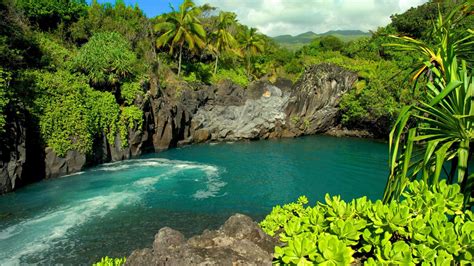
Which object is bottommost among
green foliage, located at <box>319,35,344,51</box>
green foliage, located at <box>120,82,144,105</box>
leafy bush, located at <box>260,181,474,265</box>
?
leafy bush, located at <box>260,181,474,265</box>

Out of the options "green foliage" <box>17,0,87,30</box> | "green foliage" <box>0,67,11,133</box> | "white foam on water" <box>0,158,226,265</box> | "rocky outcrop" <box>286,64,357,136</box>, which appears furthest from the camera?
"rocky outcrop" <box>286,64,357,136</box>

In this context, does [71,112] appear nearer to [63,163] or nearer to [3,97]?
[63,163]

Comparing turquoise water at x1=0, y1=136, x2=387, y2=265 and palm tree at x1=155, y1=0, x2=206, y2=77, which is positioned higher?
palm tree at x1=155, y1=0, x2=206, y2=77

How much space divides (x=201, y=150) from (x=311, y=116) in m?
14.8

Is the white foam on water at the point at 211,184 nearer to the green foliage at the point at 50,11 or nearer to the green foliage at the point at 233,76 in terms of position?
the green foliage at the point at 233,76

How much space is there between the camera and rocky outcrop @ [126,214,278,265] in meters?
4.02

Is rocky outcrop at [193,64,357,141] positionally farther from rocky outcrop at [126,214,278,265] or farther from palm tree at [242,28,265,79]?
rocky outcrop at [126,214,278,265]

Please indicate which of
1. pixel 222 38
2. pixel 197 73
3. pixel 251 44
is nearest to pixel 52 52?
pixel 197 73

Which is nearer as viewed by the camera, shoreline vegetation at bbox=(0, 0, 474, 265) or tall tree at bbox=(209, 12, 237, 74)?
shoreline vegetation at bbox=(0, 0, 474, 265)

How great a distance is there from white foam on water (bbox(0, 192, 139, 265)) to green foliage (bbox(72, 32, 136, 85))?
10546mm

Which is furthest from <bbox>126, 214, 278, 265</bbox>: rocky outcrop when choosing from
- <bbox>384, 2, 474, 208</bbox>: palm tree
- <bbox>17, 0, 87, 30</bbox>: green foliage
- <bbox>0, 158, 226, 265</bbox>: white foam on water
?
<bbox>17, 0, 87, 30</bbox>: green foliage

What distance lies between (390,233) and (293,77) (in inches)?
1803

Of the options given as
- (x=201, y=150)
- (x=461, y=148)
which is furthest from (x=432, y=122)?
(x=201, y=150)

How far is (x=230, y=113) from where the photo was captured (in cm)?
3488
